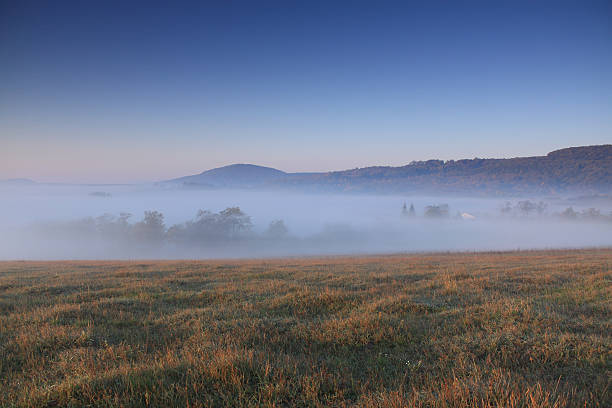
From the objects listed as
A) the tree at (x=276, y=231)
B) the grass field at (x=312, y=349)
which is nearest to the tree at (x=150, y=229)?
the tree at (x=276, y=231)

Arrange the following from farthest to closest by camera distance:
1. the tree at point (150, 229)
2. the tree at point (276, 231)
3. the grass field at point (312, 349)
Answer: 1. the tree at point (276, 231)
2. the tree at point (150, 229)
3. the grass field at point (312, 349)

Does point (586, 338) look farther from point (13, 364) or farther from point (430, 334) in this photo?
point (13, 364)

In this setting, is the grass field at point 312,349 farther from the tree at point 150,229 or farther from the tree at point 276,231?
the tree at point 276,231

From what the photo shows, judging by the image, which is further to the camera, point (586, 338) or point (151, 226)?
point (151, 226)

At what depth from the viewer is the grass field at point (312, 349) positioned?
4094 millimetres

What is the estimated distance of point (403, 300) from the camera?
8.97 m

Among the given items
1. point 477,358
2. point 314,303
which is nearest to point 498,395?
point 477,358

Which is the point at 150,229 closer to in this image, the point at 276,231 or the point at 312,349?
the point at 276,231

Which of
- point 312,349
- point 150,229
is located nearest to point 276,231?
point 150,229

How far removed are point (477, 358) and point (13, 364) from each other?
8.05 metres

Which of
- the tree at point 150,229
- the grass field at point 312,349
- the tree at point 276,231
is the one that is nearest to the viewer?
the grass field at point 312,349

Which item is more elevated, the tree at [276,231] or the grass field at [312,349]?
the grass field at [312,349]

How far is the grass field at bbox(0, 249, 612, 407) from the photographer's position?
13.4 ft

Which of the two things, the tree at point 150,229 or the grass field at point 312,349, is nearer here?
the grass field at point 312,349
